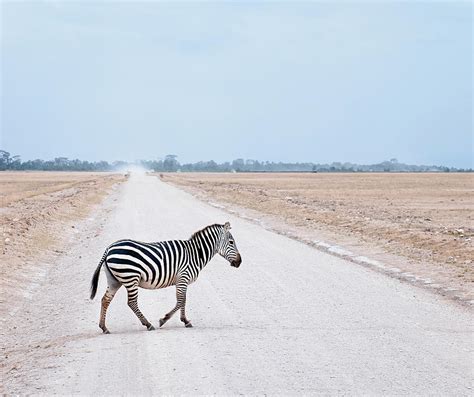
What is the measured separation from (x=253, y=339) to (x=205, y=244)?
90.0 inches

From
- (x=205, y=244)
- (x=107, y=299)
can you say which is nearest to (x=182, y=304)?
(x=107, y=299)

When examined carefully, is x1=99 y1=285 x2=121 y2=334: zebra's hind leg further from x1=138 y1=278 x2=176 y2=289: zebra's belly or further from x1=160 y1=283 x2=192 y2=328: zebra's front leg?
x1=160 y1=283 x2=192 y2=328: zebra's front leg

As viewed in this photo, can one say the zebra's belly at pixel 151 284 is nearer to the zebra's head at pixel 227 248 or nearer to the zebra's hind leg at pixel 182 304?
the zebra's hind leg at pixel 182 304

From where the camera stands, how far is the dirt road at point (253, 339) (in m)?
8.02

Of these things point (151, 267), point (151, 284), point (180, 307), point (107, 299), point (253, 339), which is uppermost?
point (151, 267)

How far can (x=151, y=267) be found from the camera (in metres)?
10.7

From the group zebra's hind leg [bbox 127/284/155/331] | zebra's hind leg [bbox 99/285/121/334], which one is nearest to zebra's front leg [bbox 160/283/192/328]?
zebra's hind leg [bbox 127/284/155/331]

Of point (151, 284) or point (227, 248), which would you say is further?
point (227, 248)

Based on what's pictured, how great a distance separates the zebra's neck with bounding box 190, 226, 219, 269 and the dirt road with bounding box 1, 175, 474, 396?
93cm

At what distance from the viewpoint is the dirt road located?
8023 mm

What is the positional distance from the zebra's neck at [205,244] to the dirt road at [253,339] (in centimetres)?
93

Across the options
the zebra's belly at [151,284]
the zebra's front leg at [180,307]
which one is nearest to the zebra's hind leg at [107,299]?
the zebra's belly at [151,284]

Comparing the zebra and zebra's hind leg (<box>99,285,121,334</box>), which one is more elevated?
the zebra

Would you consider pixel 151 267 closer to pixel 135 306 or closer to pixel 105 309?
pixel 135 306
